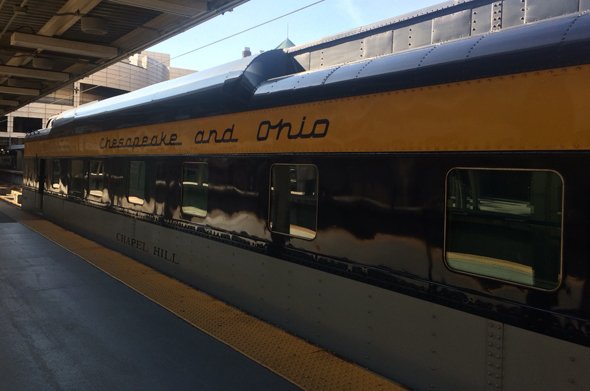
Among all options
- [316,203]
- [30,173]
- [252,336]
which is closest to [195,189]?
[252,336]

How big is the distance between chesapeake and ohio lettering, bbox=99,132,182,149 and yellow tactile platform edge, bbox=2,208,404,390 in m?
1.90

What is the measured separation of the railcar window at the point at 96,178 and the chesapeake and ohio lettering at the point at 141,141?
41 cm

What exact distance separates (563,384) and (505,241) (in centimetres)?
81

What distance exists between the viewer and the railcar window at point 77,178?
1059 cm

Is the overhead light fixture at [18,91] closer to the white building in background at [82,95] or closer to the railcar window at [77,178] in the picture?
the railcar window at [77,178]

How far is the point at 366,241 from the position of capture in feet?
12.5

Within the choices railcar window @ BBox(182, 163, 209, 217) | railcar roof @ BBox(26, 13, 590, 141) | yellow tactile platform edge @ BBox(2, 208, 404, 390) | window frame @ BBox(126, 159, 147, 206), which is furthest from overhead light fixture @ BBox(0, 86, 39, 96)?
railcar window @ BBox(182, 163, 209, 217)

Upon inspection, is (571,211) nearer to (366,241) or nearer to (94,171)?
(366,241)

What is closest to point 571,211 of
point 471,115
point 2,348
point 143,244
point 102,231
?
point 471,115

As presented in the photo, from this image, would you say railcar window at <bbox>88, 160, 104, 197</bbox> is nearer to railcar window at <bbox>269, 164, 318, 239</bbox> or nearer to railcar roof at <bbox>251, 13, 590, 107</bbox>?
railcar window at <bbox>269, 164, 318, 239</bbox>

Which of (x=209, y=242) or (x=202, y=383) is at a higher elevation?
(x=209, y=242)

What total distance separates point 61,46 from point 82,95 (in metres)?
51.1

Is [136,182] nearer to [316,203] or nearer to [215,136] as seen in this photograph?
[215,136]

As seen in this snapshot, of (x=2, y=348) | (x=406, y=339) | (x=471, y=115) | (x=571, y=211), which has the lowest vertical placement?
(x=2, y=348)
